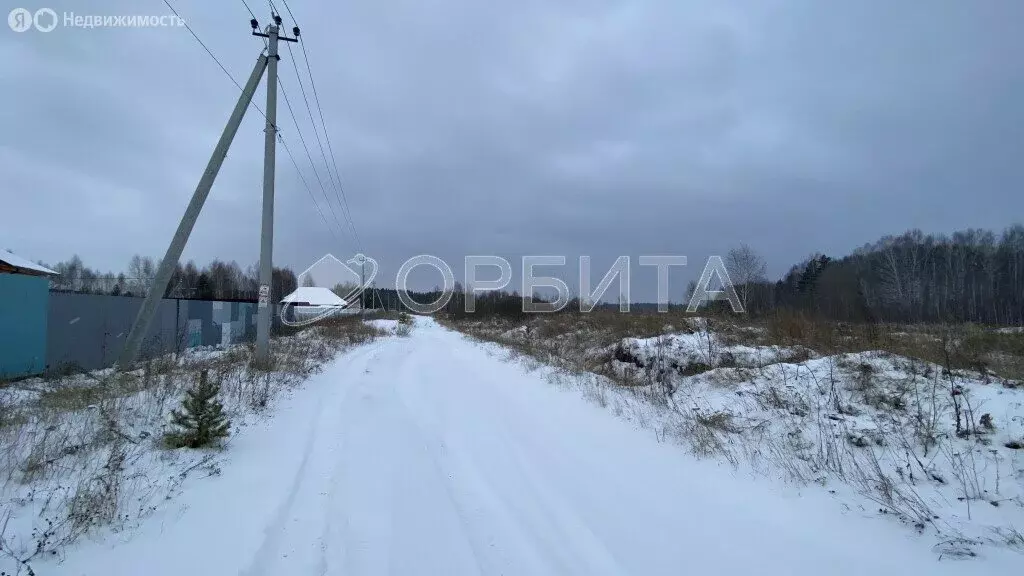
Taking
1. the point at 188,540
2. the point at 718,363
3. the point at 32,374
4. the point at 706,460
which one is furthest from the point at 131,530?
the point at 32,374

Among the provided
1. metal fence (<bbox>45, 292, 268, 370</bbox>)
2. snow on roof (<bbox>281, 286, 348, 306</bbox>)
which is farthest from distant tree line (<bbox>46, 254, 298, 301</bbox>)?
metal fence (<bbox>45, 292, 268, 370</bbox>)

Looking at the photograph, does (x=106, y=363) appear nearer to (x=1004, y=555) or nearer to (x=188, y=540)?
(x=188, y=540)

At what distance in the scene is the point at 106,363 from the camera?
41.3 ft

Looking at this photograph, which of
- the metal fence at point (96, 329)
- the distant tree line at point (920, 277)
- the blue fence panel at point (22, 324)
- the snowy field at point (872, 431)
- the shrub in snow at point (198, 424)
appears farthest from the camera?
the distant tree line at point (920, 277)

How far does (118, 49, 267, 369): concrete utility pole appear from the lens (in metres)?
9.10

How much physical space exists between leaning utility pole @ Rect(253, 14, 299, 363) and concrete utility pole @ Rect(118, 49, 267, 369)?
1.06 meters

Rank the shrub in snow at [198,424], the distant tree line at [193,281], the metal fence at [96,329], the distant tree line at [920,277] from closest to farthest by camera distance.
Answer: the shrub in snow at [198,424]
the metal fence at [96,329]
the distant tree line at [920,277]
the distant tree line at [193,281]

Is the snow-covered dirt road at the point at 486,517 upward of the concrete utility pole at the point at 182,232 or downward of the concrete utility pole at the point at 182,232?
downward

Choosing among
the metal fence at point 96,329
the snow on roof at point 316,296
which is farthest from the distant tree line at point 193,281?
the metal fence at point 96,329

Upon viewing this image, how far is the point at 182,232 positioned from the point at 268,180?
93.5 inches

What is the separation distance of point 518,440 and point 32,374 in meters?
13.3

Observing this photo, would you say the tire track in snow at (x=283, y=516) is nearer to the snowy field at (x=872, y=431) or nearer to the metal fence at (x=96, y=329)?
the snowy field at (x=872, y=431)

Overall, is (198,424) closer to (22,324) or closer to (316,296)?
(22,324)

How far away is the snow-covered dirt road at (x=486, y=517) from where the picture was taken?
115 inches
